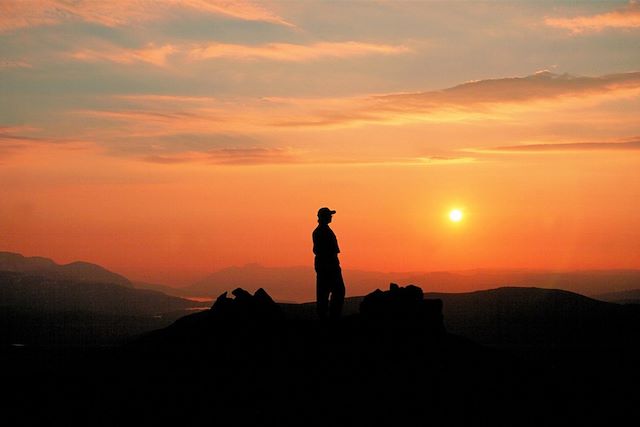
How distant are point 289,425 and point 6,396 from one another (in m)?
10.9

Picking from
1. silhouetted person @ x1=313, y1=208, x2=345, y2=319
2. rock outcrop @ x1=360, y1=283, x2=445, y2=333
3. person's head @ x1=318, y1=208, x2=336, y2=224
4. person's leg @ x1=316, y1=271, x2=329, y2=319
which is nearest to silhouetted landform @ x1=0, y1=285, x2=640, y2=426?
rock outcrop @ x1=360, y1=283, x2=445, y2=333

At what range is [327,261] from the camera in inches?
1039

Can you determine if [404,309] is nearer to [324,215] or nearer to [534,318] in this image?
[324,215]

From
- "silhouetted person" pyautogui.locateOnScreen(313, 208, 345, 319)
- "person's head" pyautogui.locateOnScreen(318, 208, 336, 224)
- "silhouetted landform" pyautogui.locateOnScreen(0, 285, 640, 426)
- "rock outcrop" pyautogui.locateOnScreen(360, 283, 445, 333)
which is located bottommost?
"silhouetted landform" pyautogui.locateOnScreen(0, 285, 640, 426)

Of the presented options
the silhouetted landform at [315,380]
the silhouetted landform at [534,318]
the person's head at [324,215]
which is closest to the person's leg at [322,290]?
the silhouetted landform at [315,380]

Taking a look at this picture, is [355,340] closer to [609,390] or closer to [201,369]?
[201,369]

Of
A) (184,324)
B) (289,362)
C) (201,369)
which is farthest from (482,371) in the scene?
(184,324)

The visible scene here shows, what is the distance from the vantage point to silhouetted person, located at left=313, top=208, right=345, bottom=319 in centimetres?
2638

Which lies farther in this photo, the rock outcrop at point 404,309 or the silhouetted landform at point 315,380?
the rock outcrop at point 404,309

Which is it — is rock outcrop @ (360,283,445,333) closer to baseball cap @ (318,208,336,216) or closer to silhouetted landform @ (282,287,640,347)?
baseball cap @ (318,208,336,216)

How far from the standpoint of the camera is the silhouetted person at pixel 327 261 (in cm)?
2638

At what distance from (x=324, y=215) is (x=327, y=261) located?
155cm

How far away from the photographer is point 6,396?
2653 cm

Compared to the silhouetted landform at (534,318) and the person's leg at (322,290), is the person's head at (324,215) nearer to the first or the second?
the person's leg at (322,290)
